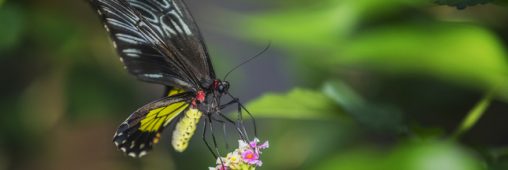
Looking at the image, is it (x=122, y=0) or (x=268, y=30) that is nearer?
(x=122, y=0)

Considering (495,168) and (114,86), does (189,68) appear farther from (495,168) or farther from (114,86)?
(114,86)

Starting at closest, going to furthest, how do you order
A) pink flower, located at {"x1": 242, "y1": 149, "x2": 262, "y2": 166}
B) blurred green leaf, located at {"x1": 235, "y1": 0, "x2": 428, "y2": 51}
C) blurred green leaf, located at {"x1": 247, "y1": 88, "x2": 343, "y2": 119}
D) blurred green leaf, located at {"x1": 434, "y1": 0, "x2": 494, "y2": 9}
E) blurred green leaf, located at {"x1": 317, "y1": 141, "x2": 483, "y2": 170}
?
blurred green leaf, located at {"x1": 434, "y1": 0, "x2": 494, "y2": 9} → pink flower, located at {"x1": 242, "y1": 149, "x2": 262, "y2": 166} → blurred green leaf, located at {"x1": 317, "y1": 141, "x2": 483, "y2": 170} → blurred green leaf, located at {"x1": 247, "y1": 88, "x2": 343, "y2": 119} → blurred green leaf, located at {"x1": 235, "y1": 0, "x2": 428, "y2": 51}

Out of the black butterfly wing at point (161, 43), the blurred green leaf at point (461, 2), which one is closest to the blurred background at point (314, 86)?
the black butterfly wing at point (161, 43)

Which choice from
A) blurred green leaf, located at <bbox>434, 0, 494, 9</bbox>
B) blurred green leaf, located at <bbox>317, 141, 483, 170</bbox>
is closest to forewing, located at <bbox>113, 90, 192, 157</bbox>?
blurred green leaf, located at <bbox>317, 141, 483, 170</bbox>

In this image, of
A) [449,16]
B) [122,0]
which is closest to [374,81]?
[449,16]

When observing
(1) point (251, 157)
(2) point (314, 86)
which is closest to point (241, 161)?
(1) point (251, 157)

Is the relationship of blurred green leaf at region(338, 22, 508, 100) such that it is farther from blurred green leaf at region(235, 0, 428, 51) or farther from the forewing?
the forewing

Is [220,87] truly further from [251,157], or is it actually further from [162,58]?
[251,157]
